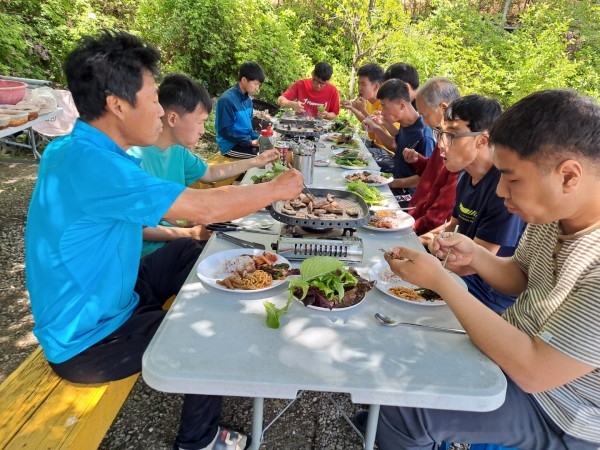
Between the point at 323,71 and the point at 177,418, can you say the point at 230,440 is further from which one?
the point at 323,71

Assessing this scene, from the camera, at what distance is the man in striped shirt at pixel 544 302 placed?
1314 mm

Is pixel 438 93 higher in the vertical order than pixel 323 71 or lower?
higher

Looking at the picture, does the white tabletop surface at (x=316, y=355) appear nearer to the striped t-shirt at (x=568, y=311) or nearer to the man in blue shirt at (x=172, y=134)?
the striped t-shirt at (x=568, y=311)

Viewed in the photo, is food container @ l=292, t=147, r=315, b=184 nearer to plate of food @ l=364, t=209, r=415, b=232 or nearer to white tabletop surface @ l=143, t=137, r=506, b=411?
plate of food @ l=364, t=209, r=415, b=232

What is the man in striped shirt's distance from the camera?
1314 millimetres

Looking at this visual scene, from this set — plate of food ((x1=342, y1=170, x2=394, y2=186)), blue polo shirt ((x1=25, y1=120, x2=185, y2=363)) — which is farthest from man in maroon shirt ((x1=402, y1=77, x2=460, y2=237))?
blue polo shirt ((x1=25, y1=120, x2=185, y2=363))

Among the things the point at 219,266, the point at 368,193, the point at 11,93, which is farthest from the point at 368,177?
the point at 11,93

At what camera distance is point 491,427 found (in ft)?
5.24

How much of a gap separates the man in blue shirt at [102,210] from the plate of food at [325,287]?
1.55 ft

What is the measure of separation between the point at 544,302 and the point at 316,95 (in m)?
6.89

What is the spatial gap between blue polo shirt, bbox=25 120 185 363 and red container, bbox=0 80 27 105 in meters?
2.62

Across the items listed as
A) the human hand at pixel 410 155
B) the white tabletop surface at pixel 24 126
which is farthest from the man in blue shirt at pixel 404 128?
the white tabletop surface at pixel 24 126

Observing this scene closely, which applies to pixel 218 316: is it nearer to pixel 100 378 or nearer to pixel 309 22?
pixel 100 378

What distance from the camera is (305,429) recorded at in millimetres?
2488
